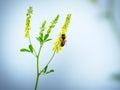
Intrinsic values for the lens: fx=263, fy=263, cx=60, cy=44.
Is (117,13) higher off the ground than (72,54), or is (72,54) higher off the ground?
(117,13)

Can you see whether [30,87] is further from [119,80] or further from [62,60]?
[119,80]

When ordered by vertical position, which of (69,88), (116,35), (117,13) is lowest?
(69,88)

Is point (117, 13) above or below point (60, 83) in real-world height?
above

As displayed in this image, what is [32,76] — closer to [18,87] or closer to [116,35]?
[18,87]

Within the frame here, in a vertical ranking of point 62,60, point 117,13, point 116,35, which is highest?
point 117,13

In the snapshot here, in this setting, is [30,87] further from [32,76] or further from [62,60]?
[62,60]

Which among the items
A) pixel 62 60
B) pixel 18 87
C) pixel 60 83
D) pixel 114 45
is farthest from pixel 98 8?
pixel 18 87

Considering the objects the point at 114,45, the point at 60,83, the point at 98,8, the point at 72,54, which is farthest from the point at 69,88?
the point at 98,8
